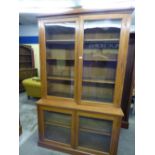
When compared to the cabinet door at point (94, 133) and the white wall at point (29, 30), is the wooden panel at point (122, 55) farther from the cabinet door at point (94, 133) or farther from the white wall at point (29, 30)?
the white wall at point (29, 30)

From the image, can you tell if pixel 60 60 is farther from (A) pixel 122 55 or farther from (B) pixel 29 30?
(B) pixel 29 30

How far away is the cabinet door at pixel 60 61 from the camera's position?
6.12 ft

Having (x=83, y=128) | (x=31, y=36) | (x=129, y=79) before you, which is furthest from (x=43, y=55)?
(x=31, y=36)

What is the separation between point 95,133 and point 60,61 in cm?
121

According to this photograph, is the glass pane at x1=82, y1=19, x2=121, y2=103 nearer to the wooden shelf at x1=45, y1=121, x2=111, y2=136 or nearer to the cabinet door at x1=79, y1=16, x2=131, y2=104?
the cabinet door at x1=79, y1=16, x2=131, y2=104

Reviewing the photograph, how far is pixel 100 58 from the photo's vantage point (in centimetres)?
176

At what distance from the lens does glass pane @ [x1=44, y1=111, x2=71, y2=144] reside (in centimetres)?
191

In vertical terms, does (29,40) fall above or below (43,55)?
above

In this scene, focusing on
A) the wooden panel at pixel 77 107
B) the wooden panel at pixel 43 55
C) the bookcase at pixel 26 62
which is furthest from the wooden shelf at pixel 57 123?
the bookcase at pixel 26 62
